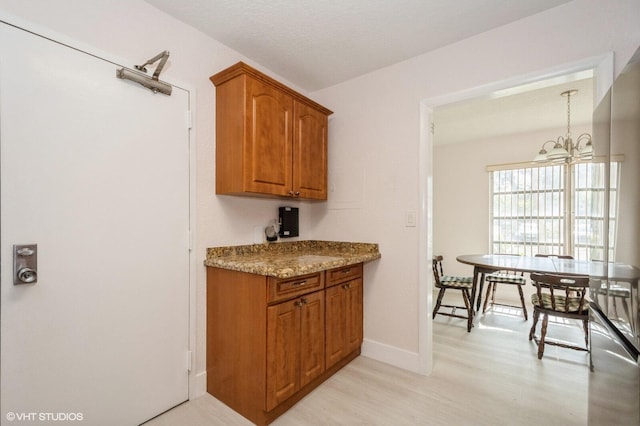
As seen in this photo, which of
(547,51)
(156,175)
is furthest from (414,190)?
(156,175)

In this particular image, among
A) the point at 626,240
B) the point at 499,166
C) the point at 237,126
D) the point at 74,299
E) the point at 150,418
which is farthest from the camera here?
the point at 499,166

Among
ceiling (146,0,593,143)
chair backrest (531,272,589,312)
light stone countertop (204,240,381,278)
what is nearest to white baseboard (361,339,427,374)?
light stone countertop (204,240,381,278)

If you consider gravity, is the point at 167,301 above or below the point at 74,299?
below

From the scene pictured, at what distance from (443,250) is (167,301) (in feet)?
15.6

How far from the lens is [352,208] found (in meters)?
2.69

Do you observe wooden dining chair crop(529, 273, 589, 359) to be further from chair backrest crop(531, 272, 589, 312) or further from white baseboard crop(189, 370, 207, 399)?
white baseboard crop(189, 370, 207, 399)

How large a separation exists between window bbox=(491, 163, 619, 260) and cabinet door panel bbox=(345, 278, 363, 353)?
137 inches

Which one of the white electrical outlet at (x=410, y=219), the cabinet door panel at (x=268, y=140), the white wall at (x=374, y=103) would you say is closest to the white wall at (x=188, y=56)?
the white wall at (x=374, y=103)

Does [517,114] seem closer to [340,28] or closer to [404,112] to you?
[404,112]

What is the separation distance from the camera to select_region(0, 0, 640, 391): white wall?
1604 millimetres

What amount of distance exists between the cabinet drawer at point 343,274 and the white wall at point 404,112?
150mm

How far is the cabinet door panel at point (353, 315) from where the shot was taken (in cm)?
234

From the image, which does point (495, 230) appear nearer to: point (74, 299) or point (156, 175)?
point (156, 175)

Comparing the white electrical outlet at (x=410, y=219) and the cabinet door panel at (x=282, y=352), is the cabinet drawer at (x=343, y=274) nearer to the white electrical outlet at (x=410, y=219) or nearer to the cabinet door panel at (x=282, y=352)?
the cabinet door panel at (x=282, y=352)
